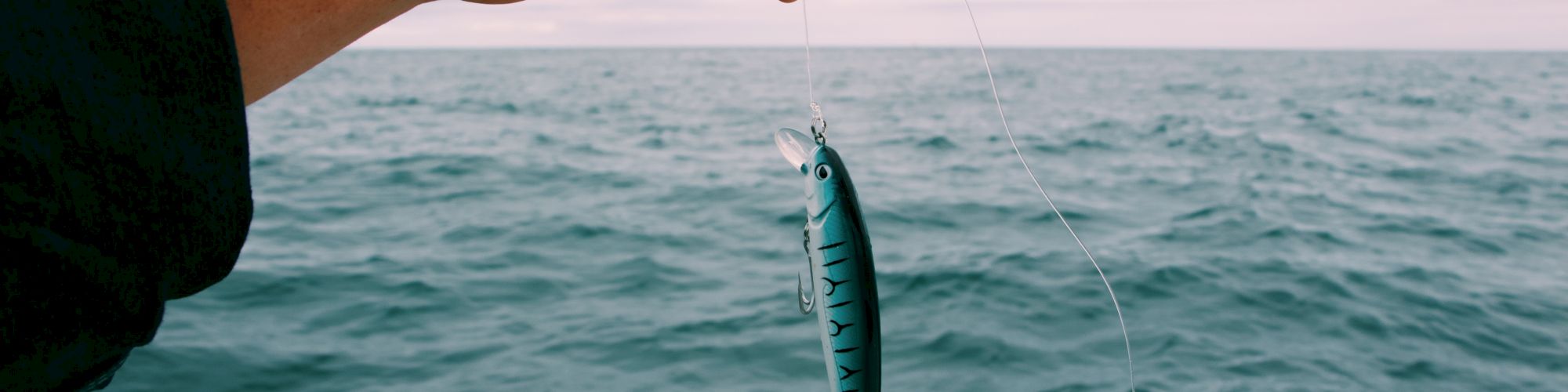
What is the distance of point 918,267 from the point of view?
635cm

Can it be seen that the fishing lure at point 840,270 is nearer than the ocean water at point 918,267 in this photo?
Yes

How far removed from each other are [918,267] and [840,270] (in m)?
4.71

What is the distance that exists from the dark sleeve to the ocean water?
11.8 feet

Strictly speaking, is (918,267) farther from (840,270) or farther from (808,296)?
(840,270)

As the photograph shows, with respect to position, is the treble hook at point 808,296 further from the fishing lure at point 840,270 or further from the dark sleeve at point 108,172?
the dark sleeve at point 108,172

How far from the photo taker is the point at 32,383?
798 mm

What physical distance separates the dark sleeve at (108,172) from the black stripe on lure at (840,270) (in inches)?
35.6

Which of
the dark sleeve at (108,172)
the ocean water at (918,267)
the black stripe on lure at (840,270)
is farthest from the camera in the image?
the ocean water at (918,267)

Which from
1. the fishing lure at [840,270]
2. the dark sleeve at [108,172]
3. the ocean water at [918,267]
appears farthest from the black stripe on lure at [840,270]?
the ocean water at [918,267]

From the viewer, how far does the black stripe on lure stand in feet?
5.53

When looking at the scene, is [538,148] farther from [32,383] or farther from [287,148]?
[32,383]

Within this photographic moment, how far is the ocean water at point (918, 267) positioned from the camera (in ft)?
15.4

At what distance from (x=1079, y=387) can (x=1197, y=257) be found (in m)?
2.63

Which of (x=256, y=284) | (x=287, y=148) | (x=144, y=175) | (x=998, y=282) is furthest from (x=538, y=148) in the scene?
(x=144, y=175)
